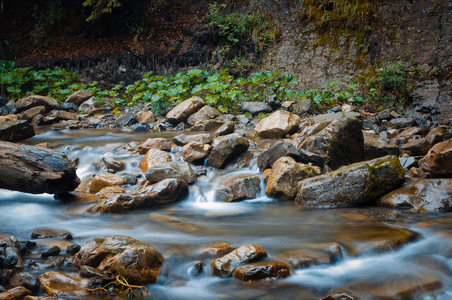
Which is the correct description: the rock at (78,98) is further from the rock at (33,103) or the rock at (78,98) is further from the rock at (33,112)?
the rock at (33,112)

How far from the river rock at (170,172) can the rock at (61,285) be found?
2.68m

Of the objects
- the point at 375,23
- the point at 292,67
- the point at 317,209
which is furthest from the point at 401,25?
the point at 317,209

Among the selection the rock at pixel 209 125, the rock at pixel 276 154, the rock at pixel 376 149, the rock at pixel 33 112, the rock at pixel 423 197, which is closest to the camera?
the rock at pixel 423 197

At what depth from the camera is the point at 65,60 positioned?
15250 mm

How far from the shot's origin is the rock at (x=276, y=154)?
5312 millimetres

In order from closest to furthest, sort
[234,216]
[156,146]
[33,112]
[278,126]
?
[234,216], [156,146], [278,126], [33,112]

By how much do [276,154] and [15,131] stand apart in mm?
5993

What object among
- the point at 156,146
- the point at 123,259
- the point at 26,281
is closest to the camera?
the point at 26,281

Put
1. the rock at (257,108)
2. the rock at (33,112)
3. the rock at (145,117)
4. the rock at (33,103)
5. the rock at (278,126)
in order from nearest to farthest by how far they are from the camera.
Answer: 1. the rock at (278,126)
2. the rock at (257,108)
3. the rock at (145,117)
4. the rock at (33,112)
5. the rock at (33,103)

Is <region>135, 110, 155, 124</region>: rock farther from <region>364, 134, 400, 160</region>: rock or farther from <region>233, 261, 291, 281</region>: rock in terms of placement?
<region>233, 261, 291, 281</region>: rock

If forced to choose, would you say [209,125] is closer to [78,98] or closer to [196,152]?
[196,152]

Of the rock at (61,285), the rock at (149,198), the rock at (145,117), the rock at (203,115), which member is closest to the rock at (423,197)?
the rock at (149,198)

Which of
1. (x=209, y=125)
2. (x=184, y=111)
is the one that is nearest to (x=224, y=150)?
(x=209, y=125)

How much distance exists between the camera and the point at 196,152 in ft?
20.2
